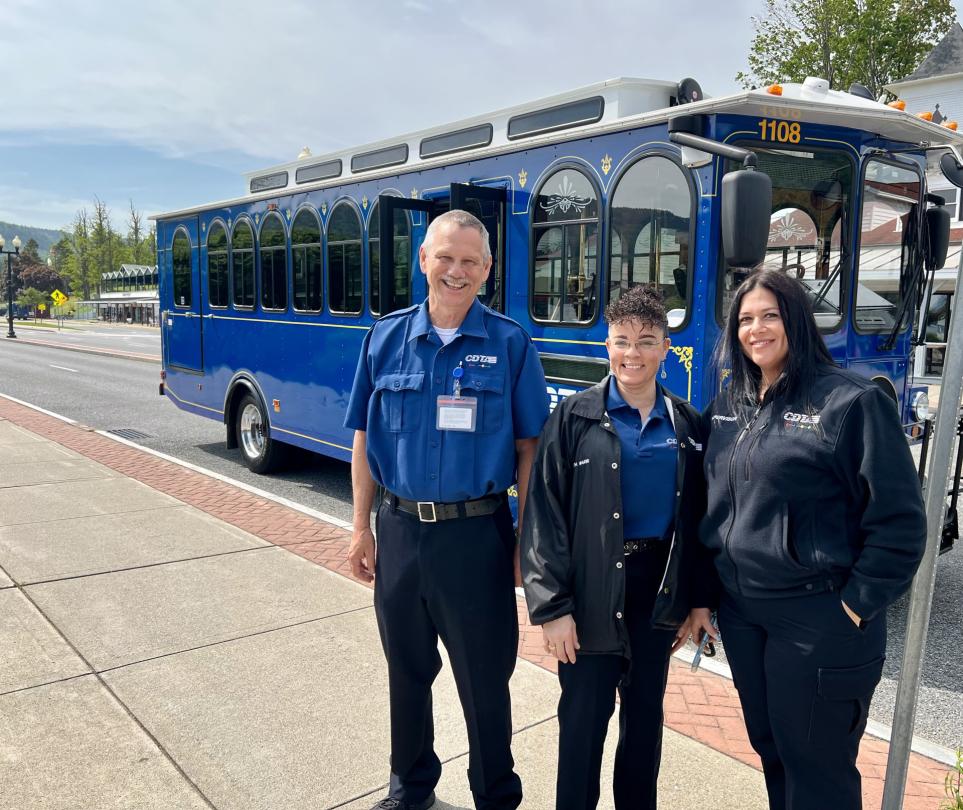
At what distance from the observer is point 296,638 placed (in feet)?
14.4

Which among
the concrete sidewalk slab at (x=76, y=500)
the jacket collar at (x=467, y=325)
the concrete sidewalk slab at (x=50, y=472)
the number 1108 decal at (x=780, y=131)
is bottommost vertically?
the concrete sidewalk slab at (x=76, y=500)

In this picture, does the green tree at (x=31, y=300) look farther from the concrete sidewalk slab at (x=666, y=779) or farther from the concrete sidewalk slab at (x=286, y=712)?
the concrete sidewalk slab at (x=666, y=779)

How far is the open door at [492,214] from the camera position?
5535 millimetres

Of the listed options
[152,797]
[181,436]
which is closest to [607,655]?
[152,797]

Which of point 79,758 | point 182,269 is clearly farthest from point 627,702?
point 182,269

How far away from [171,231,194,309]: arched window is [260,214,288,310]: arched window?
1.87m

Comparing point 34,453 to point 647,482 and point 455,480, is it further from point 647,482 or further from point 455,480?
point 647,482

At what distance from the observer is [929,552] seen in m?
2.29

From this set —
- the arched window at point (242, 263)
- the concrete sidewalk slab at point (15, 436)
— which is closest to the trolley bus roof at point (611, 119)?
the arched window at point (242, 263)

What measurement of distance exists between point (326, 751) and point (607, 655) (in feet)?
4.80

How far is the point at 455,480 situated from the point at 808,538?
42.5 inches

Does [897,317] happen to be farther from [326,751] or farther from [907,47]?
[907,47]

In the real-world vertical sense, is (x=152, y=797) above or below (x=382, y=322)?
below

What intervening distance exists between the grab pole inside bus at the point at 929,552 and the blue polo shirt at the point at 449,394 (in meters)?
1.17
